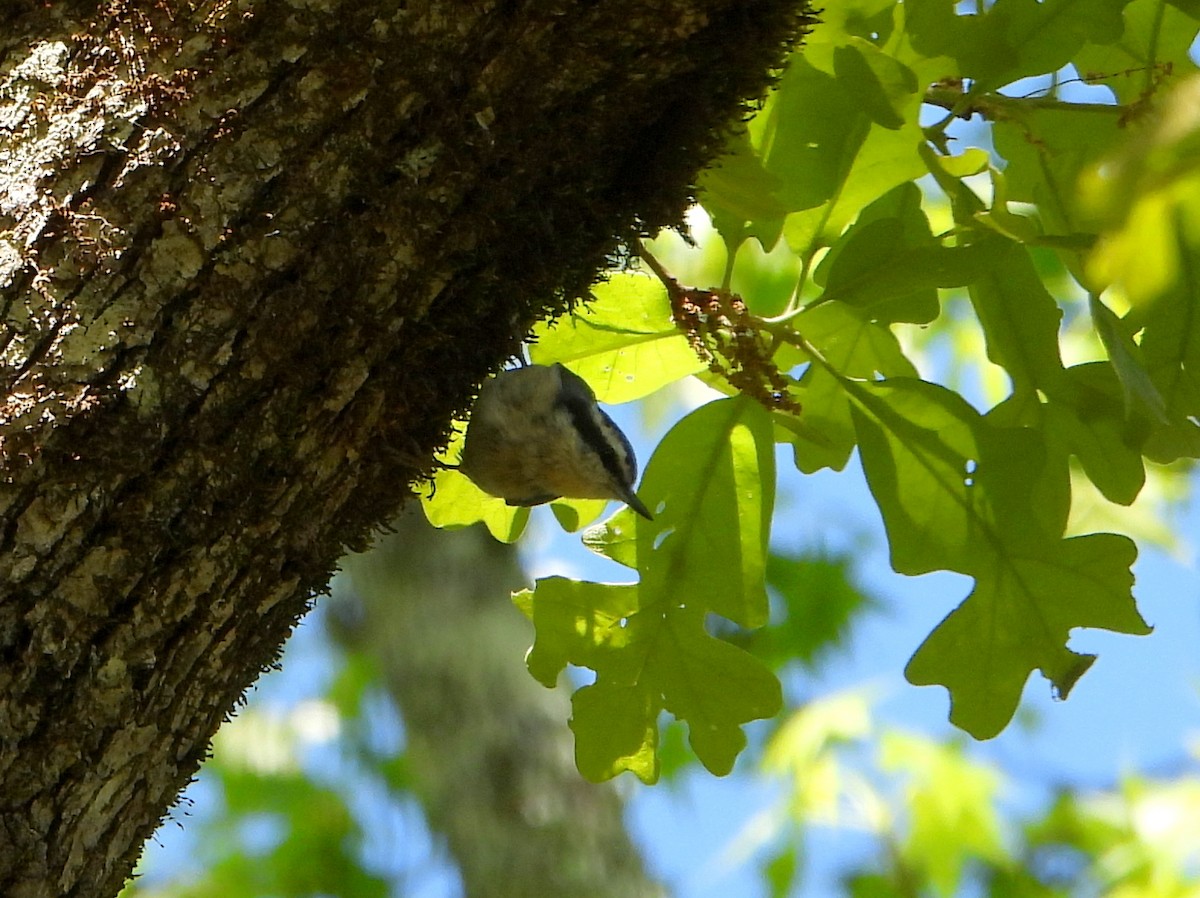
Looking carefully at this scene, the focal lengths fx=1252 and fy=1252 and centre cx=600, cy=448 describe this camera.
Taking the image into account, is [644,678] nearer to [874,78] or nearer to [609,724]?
[609,724]

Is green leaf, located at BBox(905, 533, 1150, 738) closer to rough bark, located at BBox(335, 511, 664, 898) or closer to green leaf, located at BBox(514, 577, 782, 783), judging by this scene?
green leaf, located at BBox(514, 577, 782, 783)

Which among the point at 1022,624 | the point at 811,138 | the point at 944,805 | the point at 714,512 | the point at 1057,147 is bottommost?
the point at 944,805

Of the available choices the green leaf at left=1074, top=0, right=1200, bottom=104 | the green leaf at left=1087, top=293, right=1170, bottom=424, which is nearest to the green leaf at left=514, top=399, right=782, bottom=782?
Result: the green leaf at left=1087, top=293, right=1170, bottom=424

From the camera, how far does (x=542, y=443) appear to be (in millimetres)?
2328

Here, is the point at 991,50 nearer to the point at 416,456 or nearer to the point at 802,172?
the point at 802,172

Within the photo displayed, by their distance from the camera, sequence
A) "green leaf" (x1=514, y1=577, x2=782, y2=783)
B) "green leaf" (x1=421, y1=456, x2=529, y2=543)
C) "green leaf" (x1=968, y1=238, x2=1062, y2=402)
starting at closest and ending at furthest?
"green leaf" (x1=968, y1=238, x2=1062, y2=402) < "green leaf" (x1=514, y1=577, x2=782, y2=783) < "green leaf" (x1=421, y1=456, x2=529, y2=543)

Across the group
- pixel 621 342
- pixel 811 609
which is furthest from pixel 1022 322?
pixel 811 609

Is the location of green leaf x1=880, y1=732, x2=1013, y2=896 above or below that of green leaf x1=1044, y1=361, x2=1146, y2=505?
below

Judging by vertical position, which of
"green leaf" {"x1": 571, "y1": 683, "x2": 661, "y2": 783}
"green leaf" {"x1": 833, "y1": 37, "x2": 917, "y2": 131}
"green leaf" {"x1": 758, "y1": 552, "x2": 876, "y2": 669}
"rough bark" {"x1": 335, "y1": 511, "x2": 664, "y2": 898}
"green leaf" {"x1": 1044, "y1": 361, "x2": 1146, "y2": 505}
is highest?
"green leaf" {"x1": 833, "y1": 37, "x2": 917, "y2": 131}

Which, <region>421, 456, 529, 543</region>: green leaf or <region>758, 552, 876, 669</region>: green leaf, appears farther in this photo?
<region>758, 552, 876, 669</region>: green leaf

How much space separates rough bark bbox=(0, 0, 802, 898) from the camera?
1.42m

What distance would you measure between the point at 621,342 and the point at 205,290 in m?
0.77

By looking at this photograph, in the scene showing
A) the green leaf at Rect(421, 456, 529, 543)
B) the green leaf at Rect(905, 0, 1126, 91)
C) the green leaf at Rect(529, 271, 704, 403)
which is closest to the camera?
the green leaf at Rect(905, 0, 1126, 91)

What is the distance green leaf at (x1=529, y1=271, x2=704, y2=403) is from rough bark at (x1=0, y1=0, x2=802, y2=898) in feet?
1.33
